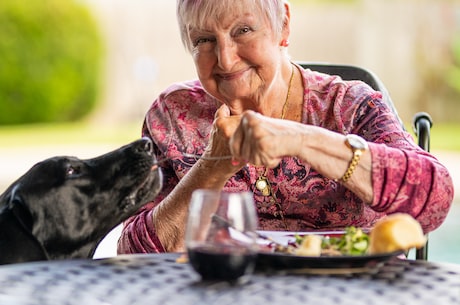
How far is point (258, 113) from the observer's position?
194 cm

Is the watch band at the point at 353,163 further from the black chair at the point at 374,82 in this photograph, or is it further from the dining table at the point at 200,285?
the black chair at the point at 374,82

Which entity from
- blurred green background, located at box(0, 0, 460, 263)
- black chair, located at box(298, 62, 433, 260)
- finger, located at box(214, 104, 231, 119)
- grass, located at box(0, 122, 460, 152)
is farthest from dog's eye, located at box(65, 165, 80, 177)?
blurred green background, located at box(0, 0, 460, 263)

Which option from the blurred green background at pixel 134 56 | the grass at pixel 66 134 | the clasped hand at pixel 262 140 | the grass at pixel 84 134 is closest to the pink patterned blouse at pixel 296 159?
the clasped hand at pixel 262 140

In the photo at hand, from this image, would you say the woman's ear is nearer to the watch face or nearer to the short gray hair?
the short gray hair

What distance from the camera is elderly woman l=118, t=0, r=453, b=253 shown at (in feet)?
6.50

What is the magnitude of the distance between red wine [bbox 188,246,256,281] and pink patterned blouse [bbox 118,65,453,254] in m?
0.65

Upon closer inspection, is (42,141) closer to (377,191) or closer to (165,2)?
(165,2)

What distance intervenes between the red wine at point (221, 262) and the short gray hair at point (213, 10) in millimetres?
838

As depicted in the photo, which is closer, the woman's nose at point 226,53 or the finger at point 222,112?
the finger at point 222,112

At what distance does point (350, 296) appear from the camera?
132cm

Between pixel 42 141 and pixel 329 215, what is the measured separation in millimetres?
8271

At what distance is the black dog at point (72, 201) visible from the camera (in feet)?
5.24

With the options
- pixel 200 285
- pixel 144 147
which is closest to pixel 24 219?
A: pixel 144 147

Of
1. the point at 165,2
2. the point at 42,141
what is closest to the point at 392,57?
the point at 165,2
